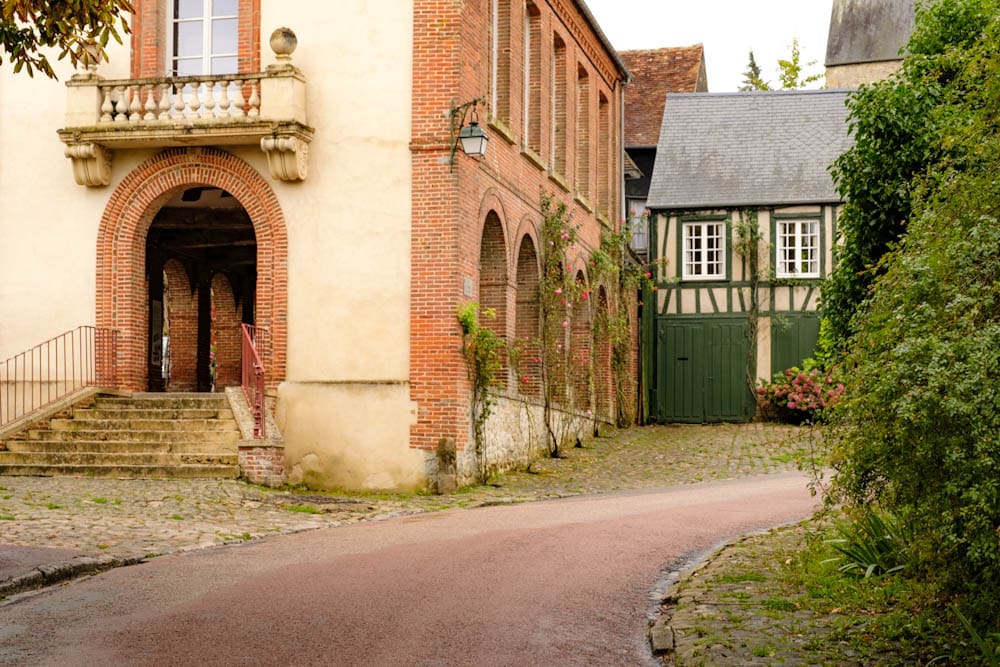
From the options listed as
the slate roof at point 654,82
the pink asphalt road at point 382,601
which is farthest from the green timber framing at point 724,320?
the pink asphalt road at point 382,601

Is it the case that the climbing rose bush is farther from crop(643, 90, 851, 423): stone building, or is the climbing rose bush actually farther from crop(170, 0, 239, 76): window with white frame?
crop(170, 0, 239, 76): window with white frame

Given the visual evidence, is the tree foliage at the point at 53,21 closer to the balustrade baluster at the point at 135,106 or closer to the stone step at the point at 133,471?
the stone step at the point at 133,471

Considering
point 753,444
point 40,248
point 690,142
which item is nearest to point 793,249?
point 690,142

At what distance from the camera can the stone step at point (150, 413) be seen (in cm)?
1694

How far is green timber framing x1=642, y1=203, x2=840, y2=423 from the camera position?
30016mm

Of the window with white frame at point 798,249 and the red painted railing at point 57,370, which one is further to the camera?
the window with white frame at point 798,249

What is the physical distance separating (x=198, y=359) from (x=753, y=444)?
10835 mm

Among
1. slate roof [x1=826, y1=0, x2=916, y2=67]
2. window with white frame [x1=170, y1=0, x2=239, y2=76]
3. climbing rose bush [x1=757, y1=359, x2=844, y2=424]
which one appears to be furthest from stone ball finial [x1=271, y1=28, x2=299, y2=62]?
slate roof [x1=826, y1=0, x2=916, y2=67]

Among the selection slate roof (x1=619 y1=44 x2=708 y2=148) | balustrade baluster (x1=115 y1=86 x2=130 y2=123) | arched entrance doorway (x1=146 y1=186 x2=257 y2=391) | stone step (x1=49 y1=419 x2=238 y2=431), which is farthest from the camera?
slate roof (x1=619 y1=44 x2=708 y2=148)

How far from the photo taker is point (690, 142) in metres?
32.6

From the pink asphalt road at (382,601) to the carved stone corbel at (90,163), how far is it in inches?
295

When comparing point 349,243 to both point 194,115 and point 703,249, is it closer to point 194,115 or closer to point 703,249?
point 194,115

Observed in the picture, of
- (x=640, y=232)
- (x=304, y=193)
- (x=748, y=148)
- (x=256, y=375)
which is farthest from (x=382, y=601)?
(x=748, y=148)

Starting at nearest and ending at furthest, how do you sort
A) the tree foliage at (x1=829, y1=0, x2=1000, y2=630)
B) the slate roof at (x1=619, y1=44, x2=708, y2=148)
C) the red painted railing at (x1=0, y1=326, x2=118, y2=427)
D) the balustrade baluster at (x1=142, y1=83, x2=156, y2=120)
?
the tree foliage at (x1=829, y1=0, x2=1000, y2=630) < the balustrade baluster at (x1=142, y1=83, x2=156, y2=120) < the red painted railing at (x1=0, y1=326, x2=118, y2=427) < the slate roof at (x1=619, y1=44, x2=708, y2=148)
